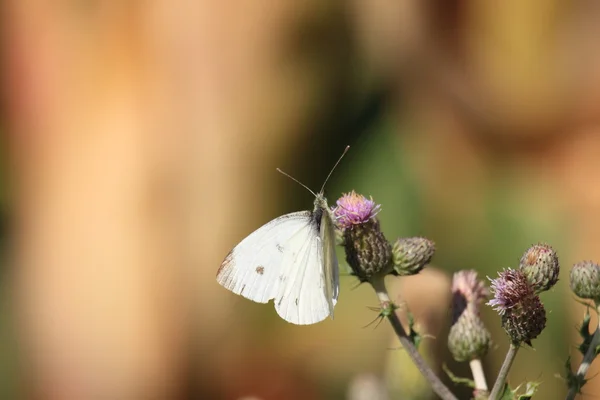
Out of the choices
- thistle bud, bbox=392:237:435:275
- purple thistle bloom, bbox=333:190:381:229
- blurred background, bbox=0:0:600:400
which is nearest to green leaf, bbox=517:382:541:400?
thistle bud, bbox=392:237:435:275

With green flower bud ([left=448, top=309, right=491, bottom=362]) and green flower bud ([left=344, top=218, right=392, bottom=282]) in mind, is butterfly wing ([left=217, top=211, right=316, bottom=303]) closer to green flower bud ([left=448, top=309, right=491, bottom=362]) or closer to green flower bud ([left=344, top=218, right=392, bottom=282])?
green flower bud ([left=344, top=218, right=392, bottom=282])

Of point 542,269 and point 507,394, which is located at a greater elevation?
point 542,269

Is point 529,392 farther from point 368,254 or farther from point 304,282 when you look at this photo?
point 304,282

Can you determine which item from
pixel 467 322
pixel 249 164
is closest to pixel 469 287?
pixel 467 322

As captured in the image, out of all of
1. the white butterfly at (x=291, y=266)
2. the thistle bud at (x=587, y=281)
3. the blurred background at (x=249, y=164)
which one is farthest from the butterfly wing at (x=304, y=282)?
the blurred background at (x=249, y=164)

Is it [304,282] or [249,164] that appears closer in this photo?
[304,282]

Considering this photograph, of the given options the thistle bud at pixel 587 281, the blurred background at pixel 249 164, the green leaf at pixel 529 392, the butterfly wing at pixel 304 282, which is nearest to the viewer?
the green leaf at pixel 529 392

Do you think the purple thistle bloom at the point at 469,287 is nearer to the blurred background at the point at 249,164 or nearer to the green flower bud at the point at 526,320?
the green flower bud at the point at 526,320

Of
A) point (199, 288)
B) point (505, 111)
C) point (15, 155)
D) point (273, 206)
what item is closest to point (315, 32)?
point (273, 206)
